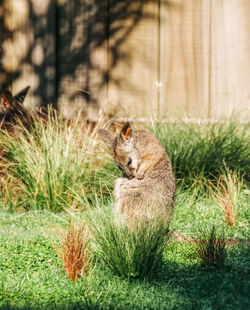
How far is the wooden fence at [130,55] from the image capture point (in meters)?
7.65

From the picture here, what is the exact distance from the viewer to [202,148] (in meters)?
6.60

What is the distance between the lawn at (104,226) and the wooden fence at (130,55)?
3.71 ft

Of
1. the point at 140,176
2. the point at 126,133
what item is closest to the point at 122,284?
the point at 140,176

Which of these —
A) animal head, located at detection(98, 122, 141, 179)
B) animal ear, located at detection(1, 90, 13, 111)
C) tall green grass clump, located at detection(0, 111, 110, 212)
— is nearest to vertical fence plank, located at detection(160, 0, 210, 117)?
tall green grass clump, located at detection(0, 111, 110, 212)

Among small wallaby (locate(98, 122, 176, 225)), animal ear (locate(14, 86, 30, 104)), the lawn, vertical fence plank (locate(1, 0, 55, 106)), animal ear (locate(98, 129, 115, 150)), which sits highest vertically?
vertical fence plank (locate(1, 0, 55, 106))

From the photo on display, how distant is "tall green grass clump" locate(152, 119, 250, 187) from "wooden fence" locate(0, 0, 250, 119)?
2.13ft

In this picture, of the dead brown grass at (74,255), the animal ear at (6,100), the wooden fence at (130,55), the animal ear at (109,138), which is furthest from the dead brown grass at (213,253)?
the wooden fence at (130,55)

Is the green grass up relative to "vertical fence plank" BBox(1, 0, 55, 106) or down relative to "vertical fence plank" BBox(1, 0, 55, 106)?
down

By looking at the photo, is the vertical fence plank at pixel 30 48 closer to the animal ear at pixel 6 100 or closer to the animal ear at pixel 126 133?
the animal ear at pixel 6 100

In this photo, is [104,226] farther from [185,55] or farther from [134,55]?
[185,55]

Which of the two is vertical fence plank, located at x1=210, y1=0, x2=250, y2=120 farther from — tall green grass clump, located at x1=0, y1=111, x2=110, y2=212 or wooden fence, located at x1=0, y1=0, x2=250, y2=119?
tall green grass clump, located at x1=0, y1=111, x2=110, y2=212

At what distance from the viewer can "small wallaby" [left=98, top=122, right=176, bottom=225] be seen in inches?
166

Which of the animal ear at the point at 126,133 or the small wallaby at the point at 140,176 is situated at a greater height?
the animal ear at the point at 126,133

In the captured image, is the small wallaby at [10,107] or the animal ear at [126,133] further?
the small wallaby at [10,107]
